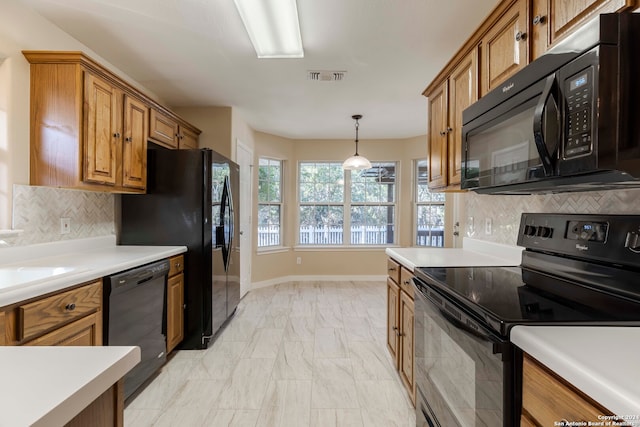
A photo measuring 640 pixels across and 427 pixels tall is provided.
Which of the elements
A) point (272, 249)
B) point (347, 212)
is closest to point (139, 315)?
point (272, 249)

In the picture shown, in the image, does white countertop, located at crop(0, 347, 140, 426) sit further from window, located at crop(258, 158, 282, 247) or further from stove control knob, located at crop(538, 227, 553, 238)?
window, located at crop(258, 158, 282, 247)

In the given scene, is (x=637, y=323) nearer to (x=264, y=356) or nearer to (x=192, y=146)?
(x=264, y=356)

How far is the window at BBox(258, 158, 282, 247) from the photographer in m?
5.02

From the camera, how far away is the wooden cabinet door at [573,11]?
98cm

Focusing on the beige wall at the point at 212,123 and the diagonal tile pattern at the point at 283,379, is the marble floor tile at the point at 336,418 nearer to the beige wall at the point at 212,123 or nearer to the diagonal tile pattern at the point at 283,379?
the diagonal tile pattern at the point at 283,379

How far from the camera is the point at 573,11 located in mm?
1141

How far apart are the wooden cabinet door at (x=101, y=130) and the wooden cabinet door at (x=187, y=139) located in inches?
38.0

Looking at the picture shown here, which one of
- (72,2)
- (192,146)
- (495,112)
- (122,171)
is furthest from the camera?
(192,146)

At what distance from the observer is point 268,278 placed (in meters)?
5.05

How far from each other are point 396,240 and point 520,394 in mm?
4716

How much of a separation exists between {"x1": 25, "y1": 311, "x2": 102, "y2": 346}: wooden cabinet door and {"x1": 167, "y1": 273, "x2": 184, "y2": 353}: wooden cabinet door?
0.75 m

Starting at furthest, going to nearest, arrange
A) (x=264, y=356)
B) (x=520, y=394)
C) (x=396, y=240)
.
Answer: (x=396, y=240), (x=264, y=356), (x=520, y=394)

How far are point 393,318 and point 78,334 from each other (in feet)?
6.24

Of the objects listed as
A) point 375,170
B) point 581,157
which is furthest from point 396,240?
point 581,157
